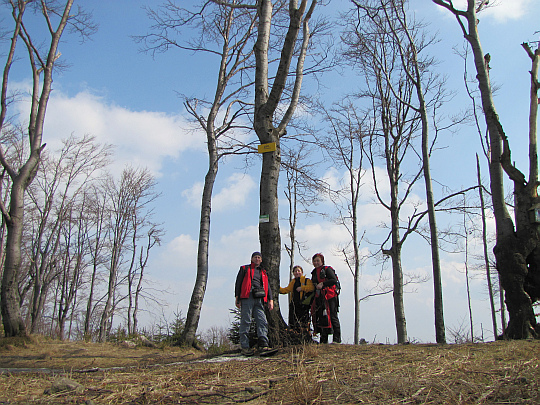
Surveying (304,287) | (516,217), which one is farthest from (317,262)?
(516,217)

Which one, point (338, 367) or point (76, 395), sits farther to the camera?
point (338, 367)

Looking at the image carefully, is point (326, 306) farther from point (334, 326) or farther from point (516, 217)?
point (516, 217)

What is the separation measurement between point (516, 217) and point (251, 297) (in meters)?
4.91

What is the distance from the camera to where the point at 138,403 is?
2.63 metres

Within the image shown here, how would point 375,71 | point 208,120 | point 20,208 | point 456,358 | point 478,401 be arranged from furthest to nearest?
point 375,71
point 208,120
point 20,208
point 456,358
point 478,401

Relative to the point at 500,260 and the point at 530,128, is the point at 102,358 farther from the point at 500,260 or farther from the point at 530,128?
the point at 530,128

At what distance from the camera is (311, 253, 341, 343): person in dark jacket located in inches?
290

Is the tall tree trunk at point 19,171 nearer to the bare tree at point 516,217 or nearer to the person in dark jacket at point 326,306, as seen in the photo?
the person in dark jacket at point 326,306

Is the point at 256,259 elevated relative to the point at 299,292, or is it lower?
elevated

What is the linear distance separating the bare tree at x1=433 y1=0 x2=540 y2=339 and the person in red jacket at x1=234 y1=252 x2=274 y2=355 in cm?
399

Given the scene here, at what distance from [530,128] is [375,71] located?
744 centimetres

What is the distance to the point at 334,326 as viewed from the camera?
738 cm

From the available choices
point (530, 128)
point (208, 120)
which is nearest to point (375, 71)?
point (208, 120)

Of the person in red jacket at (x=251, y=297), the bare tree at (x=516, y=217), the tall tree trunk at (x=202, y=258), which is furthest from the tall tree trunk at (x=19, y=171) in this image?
the bare tree at (x=516, y=217)
